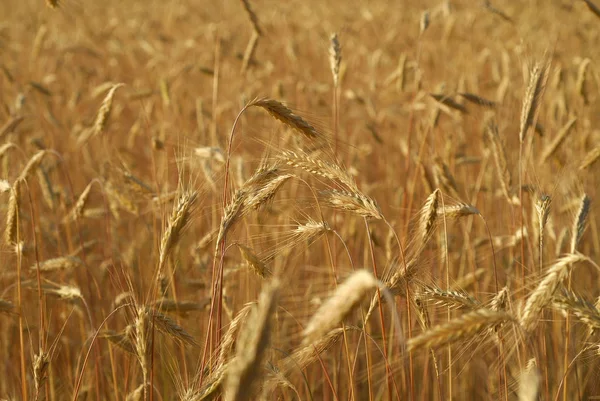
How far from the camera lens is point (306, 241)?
5.63 feet

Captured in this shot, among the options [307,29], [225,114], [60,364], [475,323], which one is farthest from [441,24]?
[475,323]

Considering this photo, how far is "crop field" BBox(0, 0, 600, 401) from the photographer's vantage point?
1486mm

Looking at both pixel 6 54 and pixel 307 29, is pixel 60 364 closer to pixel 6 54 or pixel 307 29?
pixel 6 54

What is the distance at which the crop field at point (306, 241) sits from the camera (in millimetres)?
1486

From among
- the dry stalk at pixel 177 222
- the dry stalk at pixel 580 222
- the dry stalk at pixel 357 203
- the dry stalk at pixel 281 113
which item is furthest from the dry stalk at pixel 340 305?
the dry stalk at pixel 580 222

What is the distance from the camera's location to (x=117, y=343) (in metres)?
1.76

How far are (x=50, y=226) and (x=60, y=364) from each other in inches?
30.5

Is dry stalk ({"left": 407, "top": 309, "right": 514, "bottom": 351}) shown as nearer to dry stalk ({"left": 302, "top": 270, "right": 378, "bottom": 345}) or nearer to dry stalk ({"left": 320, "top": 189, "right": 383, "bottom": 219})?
dry stalk ({"left": 302, "top": 270, "right": 378, "bottom": 345})

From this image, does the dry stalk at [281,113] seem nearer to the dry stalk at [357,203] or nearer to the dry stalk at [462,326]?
the dry stalk at [357,203]

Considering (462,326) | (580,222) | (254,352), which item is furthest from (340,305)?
(580,222)

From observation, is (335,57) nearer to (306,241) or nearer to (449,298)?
(306,241)

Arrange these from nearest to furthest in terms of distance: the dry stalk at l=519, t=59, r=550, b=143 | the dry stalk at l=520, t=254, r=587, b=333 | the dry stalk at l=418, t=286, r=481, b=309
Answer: the dry stalk at l=520, t=254, r=587, b=333 → the dry stalk at l=418, t=286, r=481, b=309 → the dry stalk at l=519, t=59, r=550, b=143

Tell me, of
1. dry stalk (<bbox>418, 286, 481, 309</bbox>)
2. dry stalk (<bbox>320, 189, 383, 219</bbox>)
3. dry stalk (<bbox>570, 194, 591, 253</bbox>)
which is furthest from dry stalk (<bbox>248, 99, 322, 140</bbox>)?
dry stalk (<bbox>570, 194, 591, 253</bbox>)

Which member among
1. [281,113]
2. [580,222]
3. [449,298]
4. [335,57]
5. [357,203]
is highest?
[335,57]
